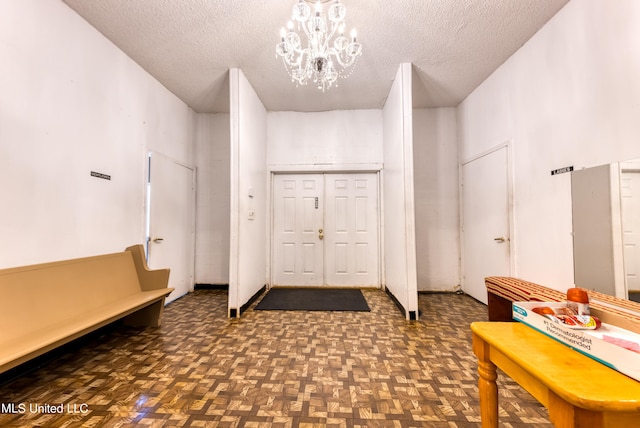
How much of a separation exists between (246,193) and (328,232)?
5.63 ft

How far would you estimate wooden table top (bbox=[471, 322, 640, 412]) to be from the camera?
0.62 m

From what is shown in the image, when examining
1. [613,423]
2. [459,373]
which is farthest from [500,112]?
[613,423]

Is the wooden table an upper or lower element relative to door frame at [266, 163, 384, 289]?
lower

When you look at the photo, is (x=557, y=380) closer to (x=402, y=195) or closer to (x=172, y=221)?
(x=402, y=195)

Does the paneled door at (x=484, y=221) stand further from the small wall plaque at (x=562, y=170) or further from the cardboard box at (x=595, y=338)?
the cardboard box at (x=595, y=338)

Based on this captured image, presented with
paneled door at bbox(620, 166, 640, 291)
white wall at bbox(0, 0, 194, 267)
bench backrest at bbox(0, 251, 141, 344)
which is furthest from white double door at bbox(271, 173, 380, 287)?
paneled door at bbox(620, 166, 640, 291)

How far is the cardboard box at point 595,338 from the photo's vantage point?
71 cm

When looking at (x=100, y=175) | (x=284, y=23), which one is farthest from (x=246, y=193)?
(x=284, y=23)

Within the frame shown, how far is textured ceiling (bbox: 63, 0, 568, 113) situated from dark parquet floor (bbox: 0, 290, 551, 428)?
124 inches

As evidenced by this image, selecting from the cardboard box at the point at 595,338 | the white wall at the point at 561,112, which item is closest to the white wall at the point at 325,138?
the white wall at the point at 561,112

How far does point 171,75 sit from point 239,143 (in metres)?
1.37

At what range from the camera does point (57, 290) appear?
2.11 metres

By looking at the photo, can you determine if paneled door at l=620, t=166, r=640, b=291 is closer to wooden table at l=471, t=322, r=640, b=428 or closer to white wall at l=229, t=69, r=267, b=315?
wooden table at l=471, t=322, r=640, b=428

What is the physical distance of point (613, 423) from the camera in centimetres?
64
